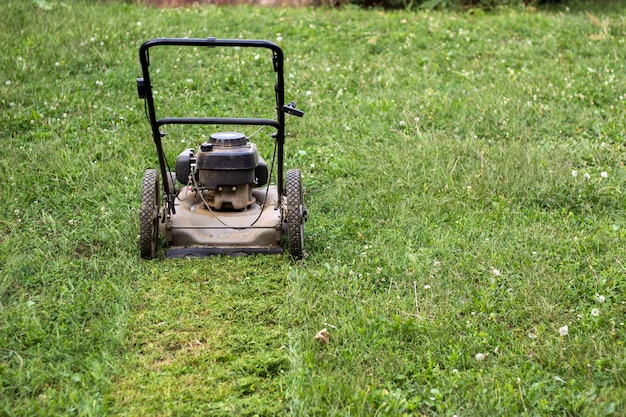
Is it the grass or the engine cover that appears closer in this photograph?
the grass

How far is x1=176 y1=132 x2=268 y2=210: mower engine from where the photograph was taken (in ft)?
15.5

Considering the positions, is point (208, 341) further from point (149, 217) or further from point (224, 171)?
point (224, 171)

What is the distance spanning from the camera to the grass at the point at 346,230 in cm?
358

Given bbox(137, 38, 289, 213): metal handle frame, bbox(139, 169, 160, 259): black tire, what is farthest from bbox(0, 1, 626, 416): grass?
bbox(137, 38, 289, 213): metal handle frame

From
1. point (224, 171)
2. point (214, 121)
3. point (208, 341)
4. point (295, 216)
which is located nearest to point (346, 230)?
point (295, 216)

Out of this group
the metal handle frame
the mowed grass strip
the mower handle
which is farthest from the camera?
the mower handle

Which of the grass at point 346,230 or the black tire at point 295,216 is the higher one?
the black tire at point 295,216

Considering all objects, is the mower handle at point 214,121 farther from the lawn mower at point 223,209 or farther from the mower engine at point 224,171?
the mower engine at point 224,171

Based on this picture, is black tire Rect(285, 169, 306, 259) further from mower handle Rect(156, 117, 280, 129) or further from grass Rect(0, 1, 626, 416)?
mower handle Rect(156, 117, 280, 129)

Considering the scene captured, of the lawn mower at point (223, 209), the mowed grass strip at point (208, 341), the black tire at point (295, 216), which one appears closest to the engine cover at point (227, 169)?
the lawn mower at point (223, 209)

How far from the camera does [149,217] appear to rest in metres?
4.59

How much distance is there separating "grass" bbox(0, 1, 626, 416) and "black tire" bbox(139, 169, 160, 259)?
127 mm

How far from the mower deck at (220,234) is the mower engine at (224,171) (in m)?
0.13

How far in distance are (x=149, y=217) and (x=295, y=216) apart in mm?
807
